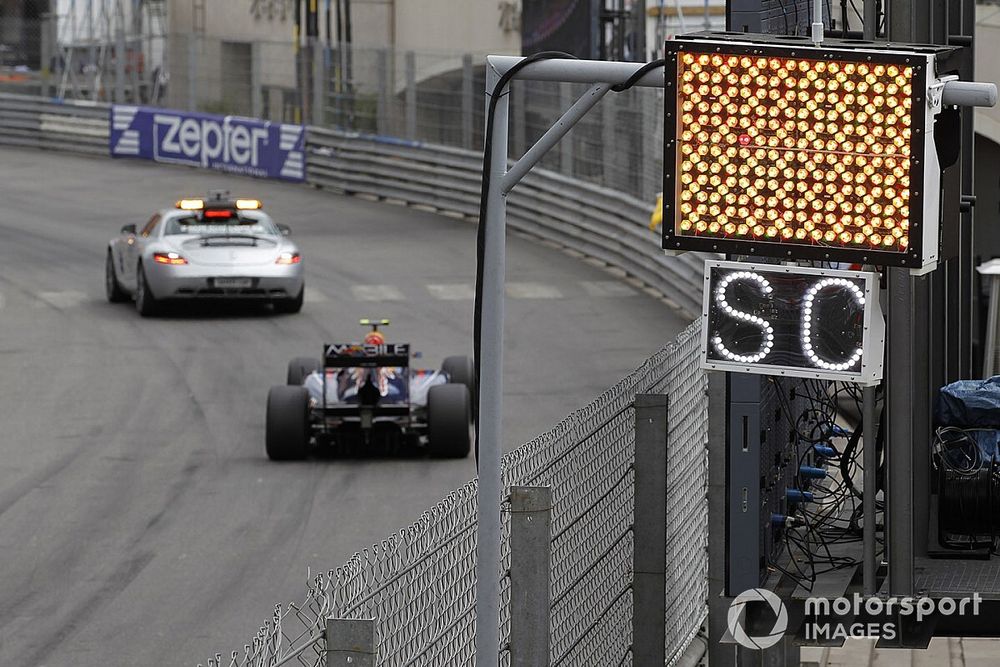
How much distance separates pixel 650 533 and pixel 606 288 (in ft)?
A: 56.7

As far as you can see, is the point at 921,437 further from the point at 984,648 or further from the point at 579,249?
the point at 579,249

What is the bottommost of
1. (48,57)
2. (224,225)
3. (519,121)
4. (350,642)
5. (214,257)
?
(350,642)

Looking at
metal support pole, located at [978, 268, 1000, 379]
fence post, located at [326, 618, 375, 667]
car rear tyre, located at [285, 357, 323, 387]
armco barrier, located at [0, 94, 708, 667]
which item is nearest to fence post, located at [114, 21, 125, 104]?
car rear tyre, located at [285, 357, 323, 387]

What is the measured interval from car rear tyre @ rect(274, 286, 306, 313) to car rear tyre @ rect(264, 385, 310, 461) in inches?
297

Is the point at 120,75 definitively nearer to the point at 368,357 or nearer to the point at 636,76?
the point at 368,357

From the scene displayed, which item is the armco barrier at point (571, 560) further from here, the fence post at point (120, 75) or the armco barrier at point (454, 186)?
the fence post at point (120, 75)

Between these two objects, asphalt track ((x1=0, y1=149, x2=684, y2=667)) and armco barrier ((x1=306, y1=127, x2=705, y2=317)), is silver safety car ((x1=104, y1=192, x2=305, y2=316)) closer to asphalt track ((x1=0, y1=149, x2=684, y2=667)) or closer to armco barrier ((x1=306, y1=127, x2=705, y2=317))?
asphalt track ((x1=0, y1=149, x2=684, y2=667))

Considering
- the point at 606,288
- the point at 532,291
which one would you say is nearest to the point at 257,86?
the point at 532,291

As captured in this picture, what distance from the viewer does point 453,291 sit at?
25.8 meters

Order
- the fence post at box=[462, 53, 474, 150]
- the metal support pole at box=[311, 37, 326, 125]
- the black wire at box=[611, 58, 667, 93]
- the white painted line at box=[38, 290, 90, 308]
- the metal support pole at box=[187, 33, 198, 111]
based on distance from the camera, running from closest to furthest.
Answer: the black wire at box=[611, 58, 667, 93]
the white painted line at box=[38, 290, 90, 308]
the fence post at box=[462, 53, 474, 150]
the metal support pole at box=[311, 37, 326, 125]
the metal support pole at box=[187, 33, 198, 111]

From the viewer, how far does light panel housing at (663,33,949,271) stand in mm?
6711

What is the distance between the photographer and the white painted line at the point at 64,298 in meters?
24.9

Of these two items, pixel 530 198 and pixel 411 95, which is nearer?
pixel 530 198

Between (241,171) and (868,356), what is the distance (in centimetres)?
3147
